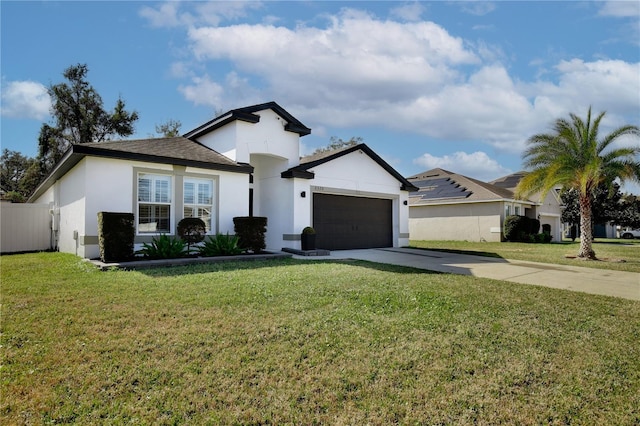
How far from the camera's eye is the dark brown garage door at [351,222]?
15.0 meters

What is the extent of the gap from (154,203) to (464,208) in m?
21.2

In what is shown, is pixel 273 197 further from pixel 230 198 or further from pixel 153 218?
pixel 153 218

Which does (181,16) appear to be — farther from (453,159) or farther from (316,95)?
(453,159)

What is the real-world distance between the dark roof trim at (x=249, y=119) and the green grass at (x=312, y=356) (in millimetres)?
8302

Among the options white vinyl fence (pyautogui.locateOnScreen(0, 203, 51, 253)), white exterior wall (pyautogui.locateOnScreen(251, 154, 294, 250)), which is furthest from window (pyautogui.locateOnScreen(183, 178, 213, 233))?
white vinyl fence (pyautogui.locateOnScreen(0, 203, 51, 253))

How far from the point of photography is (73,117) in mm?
32750

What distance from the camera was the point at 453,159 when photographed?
3244 centimetres

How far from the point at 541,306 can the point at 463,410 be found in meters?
3.81

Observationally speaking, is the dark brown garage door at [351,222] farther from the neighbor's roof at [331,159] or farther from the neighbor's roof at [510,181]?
the neighbor's roof at [510,181]

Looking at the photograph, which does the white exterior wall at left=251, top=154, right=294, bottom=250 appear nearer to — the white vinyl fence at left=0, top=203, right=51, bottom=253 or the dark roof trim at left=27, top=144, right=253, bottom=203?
the dark roof trim at left=27, top=144, right=253, bottom=203

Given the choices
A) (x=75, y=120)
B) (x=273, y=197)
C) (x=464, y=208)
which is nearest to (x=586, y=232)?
(x=464, y=208)

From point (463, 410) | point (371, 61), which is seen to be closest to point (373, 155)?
point (371, 61)

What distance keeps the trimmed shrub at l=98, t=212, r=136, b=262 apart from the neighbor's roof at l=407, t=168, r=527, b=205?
21.9 meters

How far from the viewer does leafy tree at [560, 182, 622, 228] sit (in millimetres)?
31719
